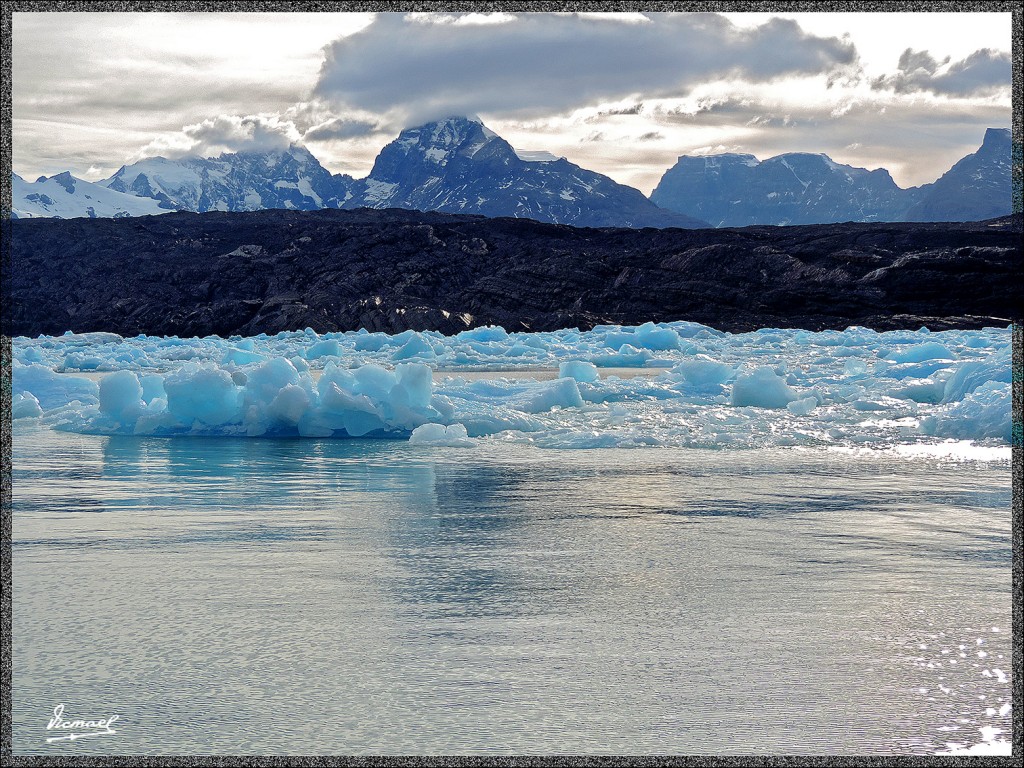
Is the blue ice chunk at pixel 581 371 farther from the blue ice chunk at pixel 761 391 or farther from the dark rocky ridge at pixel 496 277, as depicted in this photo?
the dark rocky ridge at pixel 496 277

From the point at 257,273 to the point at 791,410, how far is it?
51.5 m

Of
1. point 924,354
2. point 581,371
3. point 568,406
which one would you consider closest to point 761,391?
point 568,406

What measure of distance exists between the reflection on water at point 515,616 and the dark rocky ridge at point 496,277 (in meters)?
44.5

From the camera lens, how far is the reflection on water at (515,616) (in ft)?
11.4

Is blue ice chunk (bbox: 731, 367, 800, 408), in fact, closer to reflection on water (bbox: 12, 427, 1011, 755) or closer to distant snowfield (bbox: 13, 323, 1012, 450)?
distant snowfield (bbox: 13, 323, 1012, 450)

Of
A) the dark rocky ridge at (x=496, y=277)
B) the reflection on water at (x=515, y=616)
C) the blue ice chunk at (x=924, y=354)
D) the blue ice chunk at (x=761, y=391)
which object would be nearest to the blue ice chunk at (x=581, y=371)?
the blue ice chunk at (x=761, y=391)

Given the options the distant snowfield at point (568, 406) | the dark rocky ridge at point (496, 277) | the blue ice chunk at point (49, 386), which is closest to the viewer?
the distant snowfield at point (568, 406)

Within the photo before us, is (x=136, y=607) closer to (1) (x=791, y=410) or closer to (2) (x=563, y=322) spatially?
(1) (x=791, y=410)

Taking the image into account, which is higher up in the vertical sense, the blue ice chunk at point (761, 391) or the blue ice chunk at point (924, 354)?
the blue ice chunk at point (761, 391)

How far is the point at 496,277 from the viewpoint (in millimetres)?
58562

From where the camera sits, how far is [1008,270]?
177 ft

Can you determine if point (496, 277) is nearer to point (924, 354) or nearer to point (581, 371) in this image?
point (924, 354)

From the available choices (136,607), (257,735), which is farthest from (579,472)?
(257,735)

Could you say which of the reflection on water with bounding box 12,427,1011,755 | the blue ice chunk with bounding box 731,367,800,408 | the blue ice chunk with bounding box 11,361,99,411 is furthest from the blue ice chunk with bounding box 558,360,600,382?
the reflection on water with bounding box 12,427,1011,755
